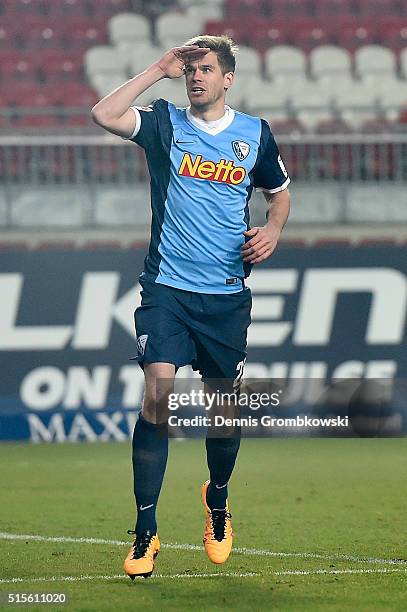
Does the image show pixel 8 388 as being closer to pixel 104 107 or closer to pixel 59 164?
pixel 59 164

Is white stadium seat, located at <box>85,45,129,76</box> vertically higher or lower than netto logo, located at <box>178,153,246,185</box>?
lower

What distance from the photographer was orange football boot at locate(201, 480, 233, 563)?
18.5 ft

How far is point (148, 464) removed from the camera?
546 cm

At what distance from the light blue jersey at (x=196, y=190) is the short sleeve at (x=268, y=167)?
0.03 m

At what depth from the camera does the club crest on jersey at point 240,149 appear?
5.64 metres

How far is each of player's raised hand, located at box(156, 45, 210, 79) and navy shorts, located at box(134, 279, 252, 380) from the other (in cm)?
91

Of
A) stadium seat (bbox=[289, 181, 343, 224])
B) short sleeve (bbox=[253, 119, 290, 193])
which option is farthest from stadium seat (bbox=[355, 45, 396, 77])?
short sleeve (bbox=[253, 119, 290, 193])

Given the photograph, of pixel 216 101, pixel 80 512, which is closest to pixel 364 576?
pixel 216 101

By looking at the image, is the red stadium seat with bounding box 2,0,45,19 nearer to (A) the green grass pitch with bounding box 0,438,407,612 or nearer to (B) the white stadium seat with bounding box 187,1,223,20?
(B) the white stadium seat with bounding box 187,1,223,20

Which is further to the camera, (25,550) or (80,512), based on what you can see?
(80,512)

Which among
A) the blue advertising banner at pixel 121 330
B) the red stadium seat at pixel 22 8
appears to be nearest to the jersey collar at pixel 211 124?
the blue advertising banner at pixel 121 330

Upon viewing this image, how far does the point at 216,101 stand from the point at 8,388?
7249 mm

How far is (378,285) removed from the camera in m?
12.6

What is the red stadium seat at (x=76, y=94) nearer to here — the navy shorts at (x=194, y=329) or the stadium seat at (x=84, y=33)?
the stadium seat at (x=84, y=33)
